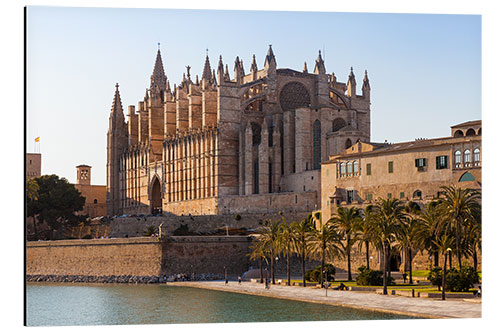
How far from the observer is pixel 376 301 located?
35.4 m

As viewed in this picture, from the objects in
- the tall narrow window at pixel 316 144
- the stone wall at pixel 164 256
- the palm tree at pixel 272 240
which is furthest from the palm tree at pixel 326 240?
the tall narrow window at pixel 316 144

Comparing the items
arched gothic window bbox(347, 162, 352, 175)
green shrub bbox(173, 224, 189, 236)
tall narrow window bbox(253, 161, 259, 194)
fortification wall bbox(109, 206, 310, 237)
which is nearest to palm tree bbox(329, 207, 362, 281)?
arched gothic window bbox(347, 162, 352, 175)

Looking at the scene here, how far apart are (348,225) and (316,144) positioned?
73.0 feet

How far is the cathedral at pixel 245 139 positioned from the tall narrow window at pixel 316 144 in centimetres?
8

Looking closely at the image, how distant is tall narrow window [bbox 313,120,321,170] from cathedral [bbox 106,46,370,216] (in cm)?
8

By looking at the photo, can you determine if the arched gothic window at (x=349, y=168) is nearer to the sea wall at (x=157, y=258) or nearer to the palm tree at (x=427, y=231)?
the sea wall at (x=157, y=258)

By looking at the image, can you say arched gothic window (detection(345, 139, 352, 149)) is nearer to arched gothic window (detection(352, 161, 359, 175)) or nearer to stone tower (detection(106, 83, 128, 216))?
arched gothic window (detection(352, 161, 359, 175))

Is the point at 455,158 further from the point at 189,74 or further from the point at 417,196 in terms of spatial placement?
the point at 189,74

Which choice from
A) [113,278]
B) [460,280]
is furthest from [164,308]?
[113,278]

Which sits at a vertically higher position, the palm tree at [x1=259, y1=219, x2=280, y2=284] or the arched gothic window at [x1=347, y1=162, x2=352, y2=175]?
the arched gothic window at [x1=347, y1=162, x2=352, y2=175]

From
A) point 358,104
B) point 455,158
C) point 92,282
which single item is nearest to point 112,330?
point 455,158

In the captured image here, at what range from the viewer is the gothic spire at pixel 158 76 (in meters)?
97.0

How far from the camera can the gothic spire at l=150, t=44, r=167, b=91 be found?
97000mm

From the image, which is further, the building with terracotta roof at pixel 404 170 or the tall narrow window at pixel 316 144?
the tall narrow window at pixel 316 144
